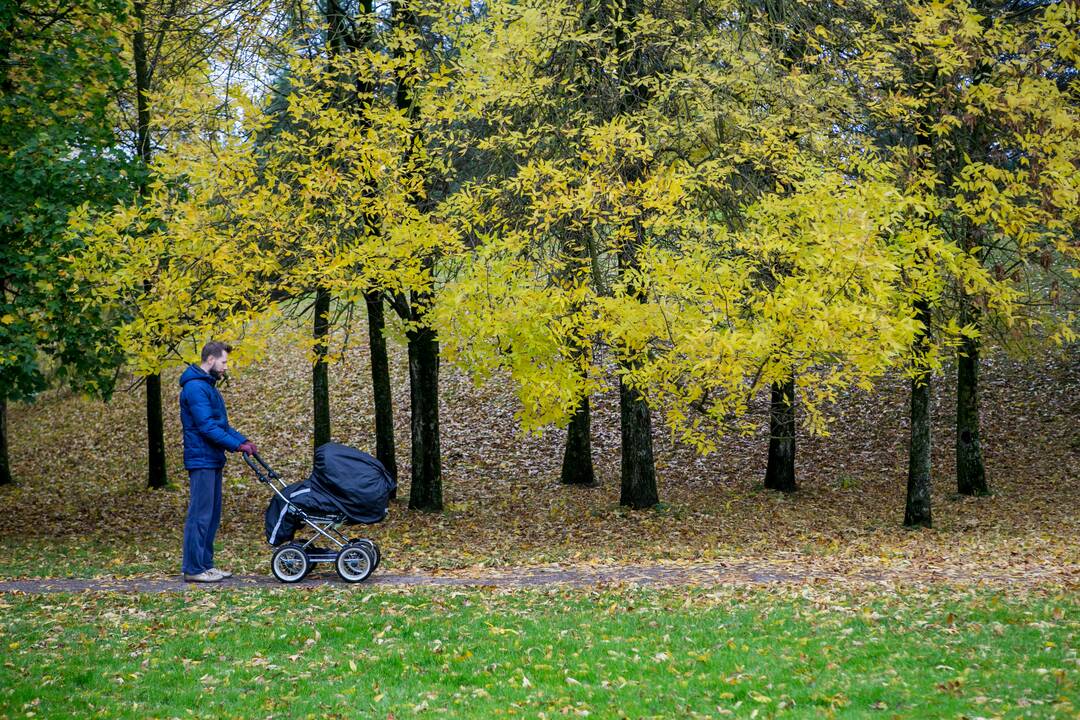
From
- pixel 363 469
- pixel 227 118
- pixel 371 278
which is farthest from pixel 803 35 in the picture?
pixel 363 469

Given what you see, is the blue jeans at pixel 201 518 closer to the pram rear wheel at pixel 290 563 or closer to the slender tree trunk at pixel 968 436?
the pram rear wheel at pixel 290 563

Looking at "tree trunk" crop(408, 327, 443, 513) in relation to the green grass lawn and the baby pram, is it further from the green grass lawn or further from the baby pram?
the green grass lawn

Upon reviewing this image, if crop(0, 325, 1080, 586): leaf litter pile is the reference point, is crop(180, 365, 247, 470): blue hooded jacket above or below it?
above

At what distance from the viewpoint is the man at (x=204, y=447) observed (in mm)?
8602

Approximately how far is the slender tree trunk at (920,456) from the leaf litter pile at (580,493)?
353mm

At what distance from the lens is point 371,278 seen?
11688 millimetres

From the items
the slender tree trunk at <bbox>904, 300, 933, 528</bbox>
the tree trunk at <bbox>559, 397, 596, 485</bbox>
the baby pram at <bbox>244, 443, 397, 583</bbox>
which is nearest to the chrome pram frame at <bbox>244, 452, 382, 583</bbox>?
the baby pram at <bbox>244, 443, 397, 583</bbox>

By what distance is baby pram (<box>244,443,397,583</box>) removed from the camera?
8711mm

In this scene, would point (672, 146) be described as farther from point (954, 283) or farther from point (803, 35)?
point (954, 283)

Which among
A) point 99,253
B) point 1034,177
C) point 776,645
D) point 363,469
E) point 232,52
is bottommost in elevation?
point 776,645

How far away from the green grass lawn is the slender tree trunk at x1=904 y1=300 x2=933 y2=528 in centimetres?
485

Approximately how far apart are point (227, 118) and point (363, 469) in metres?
5.72

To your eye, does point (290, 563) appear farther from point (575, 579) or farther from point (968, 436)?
point (968, 436)

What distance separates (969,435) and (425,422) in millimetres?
9100
